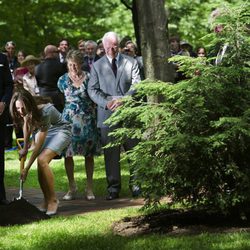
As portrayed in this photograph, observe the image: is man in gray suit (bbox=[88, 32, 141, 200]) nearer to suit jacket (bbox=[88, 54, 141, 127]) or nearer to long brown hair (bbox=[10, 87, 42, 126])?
suit jacket (bbox=[88, 54, 141, 127])

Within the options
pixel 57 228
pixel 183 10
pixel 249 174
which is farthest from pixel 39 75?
pixel 183 10

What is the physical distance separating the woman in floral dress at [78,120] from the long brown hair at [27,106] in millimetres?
1977

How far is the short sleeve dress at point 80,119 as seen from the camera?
1180 cm

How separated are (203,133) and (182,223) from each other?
1023 millimetres

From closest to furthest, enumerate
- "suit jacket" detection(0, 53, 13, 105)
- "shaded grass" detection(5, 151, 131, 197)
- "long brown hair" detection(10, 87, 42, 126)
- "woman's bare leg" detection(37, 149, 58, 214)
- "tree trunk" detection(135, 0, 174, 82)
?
1. "long brown hair" detection(10, 87, 42, 126)
2. "woman's bare leg" detection(37, 149, 58, 214)
3. "suit jacket" detection(0, 53, 13, 105)
4. "tree trunk" detection(135, 0, 174, 82)
5. "shaded grass" detection(5, 151, 131, 197)

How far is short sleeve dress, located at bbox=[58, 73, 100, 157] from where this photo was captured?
11.8 meters

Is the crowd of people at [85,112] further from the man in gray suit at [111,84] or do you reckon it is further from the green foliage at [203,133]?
the green foliage at [203,133]

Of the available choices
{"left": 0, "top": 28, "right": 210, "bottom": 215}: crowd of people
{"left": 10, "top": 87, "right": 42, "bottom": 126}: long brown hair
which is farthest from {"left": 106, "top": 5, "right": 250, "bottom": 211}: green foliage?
{"left": 0, "top": 28, "right": 210, "bottom": 215}: crowd of people

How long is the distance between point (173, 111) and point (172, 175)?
0.70m

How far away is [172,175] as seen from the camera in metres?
7.99

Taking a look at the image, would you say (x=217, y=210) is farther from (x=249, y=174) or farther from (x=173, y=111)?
(x=173, y=111)

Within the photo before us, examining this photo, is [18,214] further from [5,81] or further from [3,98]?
[5,81]

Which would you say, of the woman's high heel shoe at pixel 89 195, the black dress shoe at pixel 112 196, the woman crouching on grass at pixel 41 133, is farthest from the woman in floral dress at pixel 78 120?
the woman crouching on grass at pixel 41 133

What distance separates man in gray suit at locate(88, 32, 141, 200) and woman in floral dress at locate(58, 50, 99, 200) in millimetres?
310
